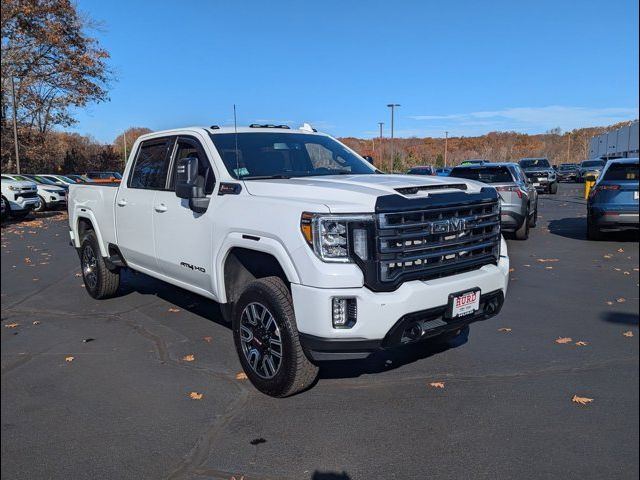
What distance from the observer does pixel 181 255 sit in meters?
5.06

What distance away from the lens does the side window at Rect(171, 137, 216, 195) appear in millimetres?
4762

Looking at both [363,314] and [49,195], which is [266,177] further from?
[49,195]

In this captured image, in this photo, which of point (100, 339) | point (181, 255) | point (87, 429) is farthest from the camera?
point (100, 339)

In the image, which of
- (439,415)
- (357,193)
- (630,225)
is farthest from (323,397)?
Answer: (630,225)

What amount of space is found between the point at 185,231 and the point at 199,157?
70cm

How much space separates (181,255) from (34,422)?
1855mm

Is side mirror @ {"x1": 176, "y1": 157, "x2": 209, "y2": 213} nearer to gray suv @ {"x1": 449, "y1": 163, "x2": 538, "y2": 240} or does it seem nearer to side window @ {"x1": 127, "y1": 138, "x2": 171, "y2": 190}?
side window @ {"x1": 127, "y1": 138, "x2": 171, "y2": 190}

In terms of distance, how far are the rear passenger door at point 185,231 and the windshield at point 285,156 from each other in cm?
23

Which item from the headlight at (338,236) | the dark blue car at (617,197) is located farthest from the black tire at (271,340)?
the dark blue car at (617,197)

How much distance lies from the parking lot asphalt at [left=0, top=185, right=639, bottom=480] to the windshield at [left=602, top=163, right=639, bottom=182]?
17.0 ft

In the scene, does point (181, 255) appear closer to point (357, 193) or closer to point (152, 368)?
point (152, 368)

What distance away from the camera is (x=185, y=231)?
4961mm

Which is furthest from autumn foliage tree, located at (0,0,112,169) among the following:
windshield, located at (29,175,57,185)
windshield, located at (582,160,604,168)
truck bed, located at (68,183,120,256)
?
windshield, located at (582,160,604,168)

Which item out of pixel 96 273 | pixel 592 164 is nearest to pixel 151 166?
pixel 96 273
